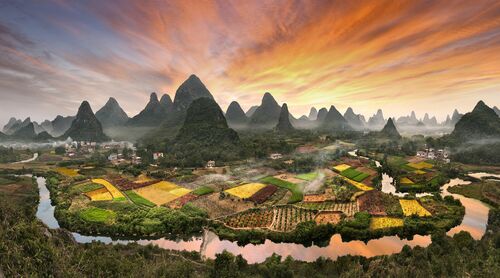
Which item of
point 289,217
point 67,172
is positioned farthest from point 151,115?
point 289,217

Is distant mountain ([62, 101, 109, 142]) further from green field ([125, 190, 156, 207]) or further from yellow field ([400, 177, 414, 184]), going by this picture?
yellow field ([400, 177, 414, 184])

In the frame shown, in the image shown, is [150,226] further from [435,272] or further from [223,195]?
[435,272]

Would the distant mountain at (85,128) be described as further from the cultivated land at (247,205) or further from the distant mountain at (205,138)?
the cultivated land at (247,205)

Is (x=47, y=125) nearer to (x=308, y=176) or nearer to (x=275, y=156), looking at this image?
(x=275, y=156)

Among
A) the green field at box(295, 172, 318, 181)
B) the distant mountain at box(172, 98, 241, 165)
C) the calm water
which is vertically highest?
the distant mountain at box(172, 98, 241, 165)

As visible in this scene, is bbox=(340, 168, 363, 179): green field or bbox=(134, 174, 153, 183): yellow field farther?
bbox=(340, 168, 363, 179): green field

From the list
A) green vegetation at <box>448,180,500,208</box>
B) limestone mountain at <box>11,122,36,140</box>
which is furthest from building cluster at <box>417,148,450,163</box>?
limestone mountain at <box>11,122,36,140</box>
